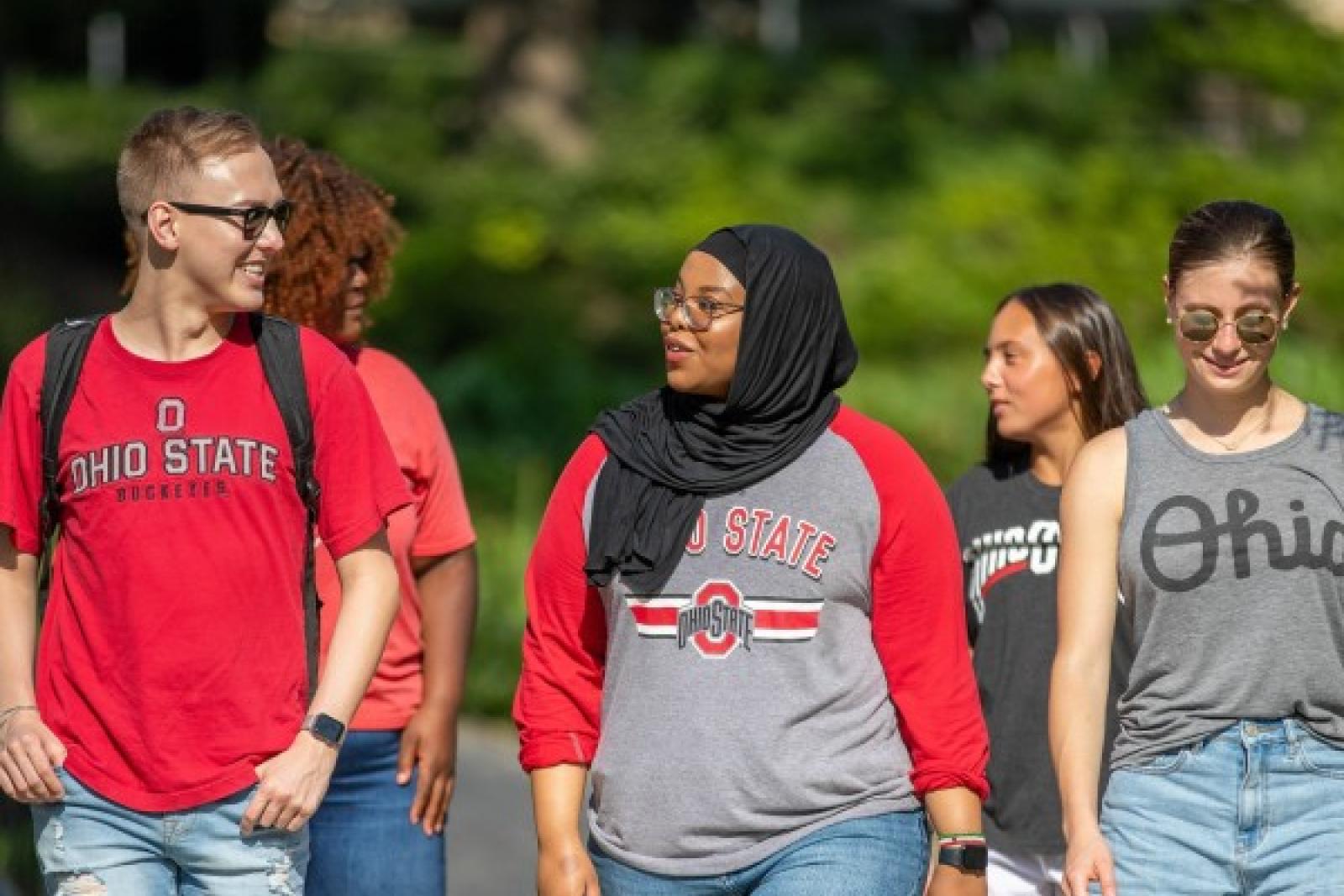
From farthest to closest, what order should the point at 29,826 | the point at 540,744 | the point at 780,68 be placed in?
the point at 780,68 → the point at 29,826 → the point at 540,744

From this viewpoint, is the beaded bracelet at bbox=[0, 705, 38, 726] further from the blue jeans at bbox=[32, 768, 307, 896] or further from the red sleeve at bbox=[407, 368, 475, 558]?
the red sleeve at bbox=[407, 368, 475, 558]

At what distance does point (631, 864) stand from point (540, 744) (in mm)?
297

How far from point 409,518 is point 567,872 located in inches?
41.6

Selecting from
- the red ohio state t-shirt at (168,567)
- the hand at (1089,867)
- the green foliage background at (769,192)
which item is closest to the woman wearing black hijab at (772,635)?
the hand at (1089,867)

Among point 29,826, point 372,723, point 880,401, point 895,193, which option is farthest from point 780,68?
point 372,723

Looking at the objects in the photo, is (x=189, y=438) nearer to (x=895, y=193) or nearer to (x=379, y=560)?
(x=379, y=560)

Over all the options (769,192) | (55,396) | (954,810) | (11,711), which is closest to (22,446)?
(55,396)

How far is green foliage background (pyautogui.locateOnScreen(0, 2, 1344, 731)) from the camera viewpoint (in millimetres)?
13844

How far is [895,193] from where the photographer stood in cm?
2075

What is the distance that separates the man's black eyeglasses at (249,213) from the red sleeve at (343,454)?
0.22 m

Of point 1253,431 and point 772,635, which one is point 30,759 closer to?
point 772,635

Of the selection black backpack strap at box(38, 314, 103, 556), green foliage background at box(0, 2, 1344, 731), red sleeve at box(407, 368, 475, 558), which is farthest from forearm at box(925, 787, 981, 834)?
green foliage background at box(0, 2, 1344, 731)

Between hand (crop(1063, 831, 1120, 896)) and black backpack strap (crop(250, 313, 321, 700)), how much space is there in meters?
1.40

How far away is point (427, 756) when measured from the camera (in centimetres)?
495
